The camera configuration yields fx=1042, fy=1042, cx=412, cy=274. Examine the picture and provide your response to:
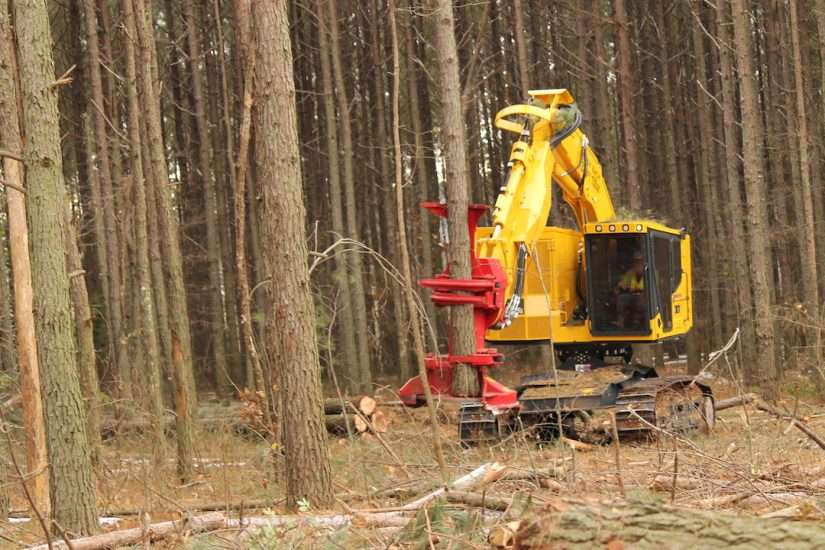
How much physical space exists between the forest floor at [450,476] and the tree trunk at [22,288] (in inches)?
21.9

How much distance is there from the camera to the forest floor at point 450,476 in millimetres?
5809

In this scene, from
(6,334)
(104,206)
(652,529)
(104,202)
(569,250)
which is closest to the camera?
(652,529)

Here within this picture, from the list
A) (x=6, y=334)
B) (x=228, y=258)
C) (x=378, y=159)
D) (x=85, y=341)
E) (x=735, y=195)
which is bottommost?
(x=85, y=341)

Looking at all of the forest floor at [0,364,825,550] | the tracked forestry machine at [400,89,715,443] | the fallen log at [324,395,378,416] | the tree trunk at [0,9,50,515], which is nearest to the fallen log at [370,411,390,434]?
the fallen log at [324,395,378,416]

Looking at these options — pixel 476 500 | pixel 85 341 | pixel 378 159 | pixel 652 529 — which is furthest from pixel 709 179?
pixel 652 529

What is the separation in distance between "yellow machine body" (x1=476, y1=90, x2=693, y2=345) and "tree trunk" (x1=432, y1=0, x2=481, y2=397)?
1.06 ft

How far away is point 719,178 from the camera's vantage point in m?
24.6

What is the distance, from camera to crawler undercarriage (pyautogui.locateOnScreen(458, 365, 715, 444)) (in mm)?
10812

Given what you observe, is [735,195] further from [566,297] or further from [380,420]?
[380,420]

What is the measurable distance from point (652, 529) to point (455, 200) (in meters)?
7.03

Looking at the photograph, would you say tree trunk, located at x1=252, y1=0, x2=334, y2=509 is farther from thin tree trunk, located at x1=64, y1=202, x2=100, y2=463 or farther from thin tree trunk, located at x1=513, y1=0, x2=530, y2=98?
thin tree trunk, located at x1=513, y1=0, x2=530, y2=98

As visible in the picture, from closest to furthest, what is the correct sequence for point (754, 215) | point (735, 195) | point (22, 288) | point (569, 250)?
point (22, 288) → point (569, 250) → point (754, 215) → point (735, 195)

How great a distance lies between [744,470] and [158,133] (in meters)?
7.51

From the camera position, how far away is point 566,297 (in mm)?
12969
